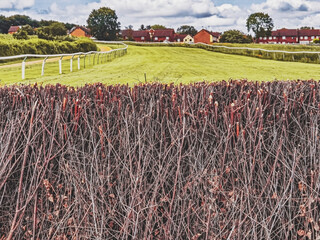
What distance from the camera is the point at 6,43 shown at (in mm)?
27984

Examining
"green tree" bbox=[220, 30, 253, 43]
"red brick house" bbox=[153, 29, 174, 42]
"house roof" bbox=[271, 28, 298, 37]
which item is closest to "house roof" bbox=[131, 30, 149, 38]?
"red brick house" bbox=[153, 29, 174, 42]

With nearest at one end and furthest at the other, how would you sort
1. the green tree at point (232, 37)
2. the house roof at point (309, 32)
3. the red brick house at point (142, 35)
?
the green tree at point (232, 37) → the red brick house at point (142, 35) → the house roof at point (309, 32)

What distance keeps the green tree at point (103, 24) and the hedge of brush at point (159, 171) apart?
78.2 metres

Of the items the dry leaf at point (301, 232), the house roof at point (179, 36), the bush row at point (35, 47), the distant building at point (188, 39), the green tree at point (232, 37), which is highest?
the house roof at point (179, 36)

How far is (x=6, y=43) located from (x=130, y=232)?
1097 inches

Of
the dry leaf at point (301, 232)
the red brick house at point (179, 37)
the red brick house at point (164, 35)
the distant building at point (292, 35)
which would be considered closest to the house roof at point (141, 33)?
the red brick house at point (164, 35)

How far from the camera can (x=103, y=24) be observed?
80.5 m

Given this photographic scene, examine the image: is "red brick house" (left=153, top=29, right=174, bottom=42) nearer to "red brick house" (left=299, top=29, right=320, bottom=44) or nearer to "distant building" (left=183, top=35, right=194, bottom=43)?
"distant building" (left=183, top=35, right=194, bottom=43)

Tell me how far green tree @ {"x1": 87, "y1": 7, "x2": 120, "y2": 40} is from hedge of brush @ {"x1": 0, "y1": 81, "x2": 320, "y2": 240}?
78.2m

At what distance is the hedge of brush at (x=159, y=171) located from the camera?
345cm


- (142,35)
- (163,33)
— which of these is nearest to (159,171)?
(163,33)

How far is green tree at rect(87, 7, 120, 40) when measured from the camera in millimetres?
80125

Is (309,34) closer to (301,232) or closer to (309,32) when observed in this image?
(309,32)

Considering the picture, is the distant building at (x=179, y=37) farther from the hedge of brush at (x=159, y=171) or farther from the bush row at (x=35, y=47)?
the hedge of brush at (x=159, y=171)
